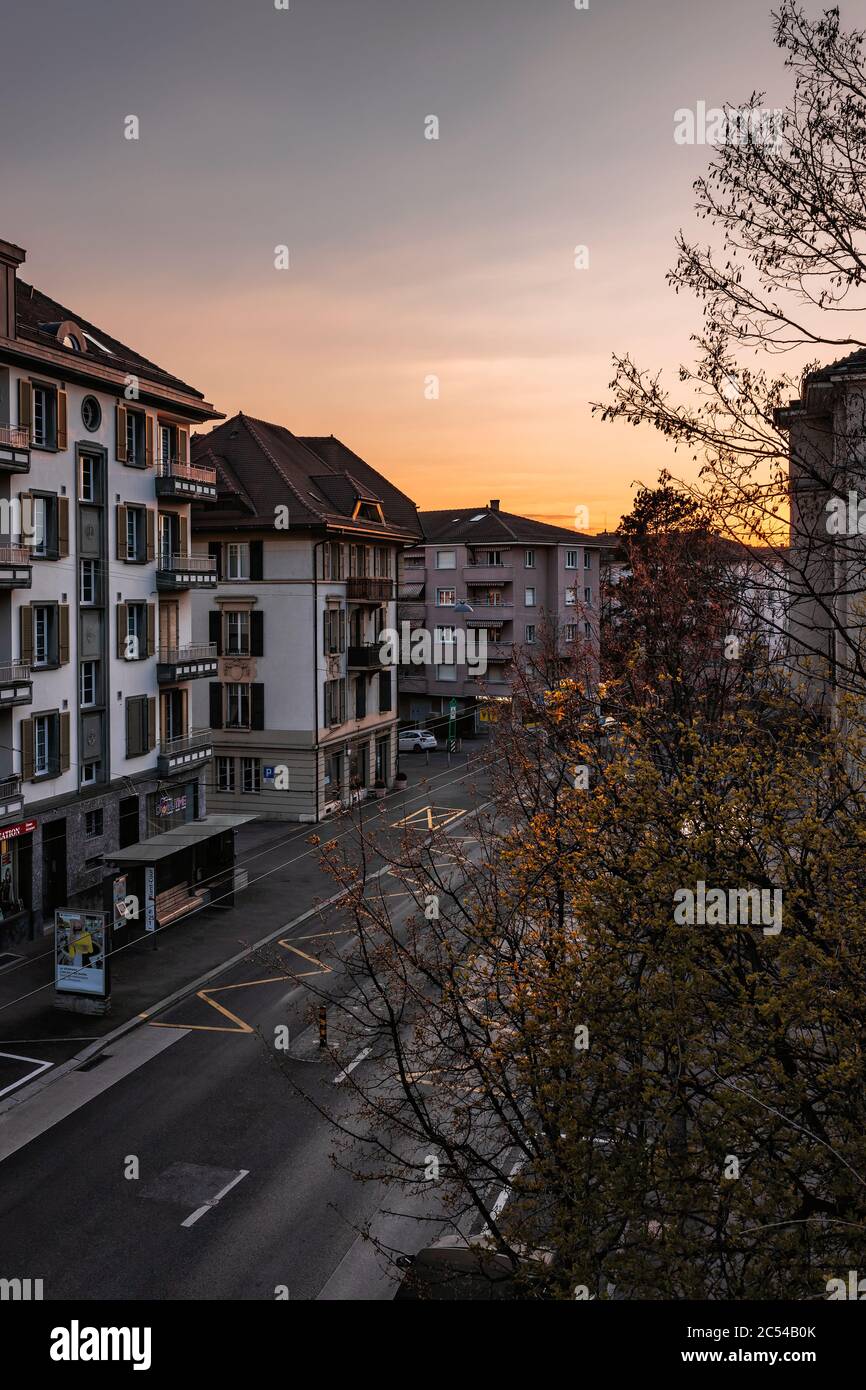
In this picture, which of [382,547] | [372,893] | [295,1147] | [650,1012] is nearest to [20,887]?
[372,893]

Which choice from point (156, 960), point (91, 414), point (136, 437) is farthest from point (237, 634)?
point (156, 960)

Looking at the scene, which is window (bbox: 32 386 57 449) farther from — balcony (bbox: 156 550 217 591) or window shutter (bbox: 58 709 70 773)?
window shutter (bbox: 58 709 70 773)

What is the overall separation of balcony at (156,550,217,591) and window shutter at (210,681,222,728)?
994 centimetres

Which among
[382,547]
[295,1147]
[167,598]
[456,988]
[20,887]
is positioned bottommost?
[295,1147]

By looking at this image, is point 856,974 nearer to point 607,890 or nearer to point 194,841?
point 607,890

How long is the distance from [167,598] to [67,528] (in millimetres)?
6605

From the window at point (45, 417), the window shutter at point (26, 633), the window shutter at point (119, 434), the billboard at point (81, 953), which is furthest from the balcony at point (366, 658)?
the billboard at point (81, 953)

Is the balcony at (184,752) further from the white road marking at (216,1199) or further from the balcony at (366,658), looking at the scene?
the white road marking at (216,1199)

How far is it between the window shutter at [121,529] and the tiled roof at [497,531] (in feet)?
143

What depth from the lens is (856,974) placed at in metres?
8.64

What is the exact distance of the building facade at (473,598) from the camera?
256 ft

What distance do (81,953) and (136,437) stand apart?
19.4 m

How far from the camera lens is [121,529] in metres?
35.0

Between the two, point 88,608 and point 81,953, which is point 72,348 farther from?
point 81,953
